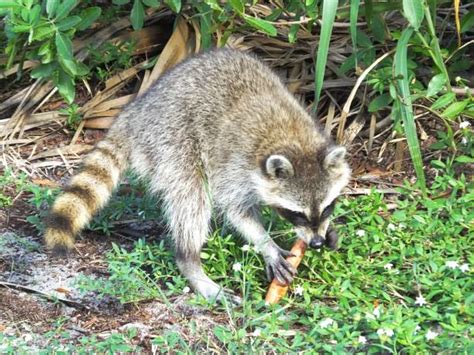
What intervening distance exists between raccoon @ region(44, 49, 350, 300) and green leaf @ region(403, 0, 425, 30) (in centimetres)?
72

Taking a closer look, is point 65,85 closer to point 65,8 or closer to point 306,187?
point 65,8

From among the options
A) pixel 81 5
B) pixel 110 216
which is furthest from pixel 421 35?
pixel 81 5

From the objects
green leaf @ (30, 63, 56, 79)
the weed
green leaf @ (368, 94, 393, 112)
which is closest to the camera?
green leaf @ (368, 94, 393, 112)

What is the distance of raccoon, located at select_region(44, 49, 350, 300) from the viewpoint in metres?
4.79

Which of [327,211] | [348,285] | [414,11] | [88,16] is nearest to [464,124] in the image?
[414,11]

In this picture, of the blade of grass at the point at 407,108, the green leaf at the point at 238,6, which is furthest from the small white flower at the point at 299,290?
the green leaf at the point at 238,6

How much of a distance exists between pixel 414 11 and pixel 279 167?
100 centimetres

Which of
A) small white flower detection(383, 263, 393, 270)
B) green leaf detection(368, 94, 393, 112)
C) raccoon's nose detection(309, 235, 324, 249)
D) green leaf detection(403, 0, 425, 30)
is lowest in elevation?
small white flower detection(383, 263, 393, 270)

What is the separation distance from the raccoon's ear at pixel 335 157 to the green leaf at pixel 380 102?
91 cm

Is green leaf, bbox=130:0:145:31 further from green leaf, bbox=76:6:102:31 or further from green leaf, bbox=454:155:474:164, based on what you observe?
green leaf, bbox=454:155:474:164

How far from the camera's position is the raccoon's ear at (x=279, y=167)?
477 centimetres

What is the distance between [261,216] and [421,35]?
1.30 m

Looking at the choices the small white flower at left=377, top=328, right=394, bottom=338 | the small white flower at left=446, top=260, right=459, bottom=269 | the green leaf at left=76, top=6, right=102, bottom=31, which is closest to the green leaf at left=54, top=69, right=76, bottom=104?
the green leaf at left=76, top=6, right=102, bottom=31

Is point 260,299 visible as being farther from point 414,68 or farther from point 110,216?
point 414,68
